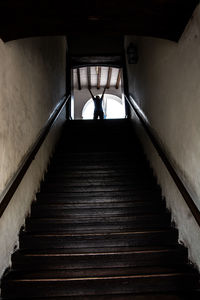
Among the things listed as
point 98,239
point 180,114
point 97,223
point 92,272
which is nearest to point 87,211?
point 97,223

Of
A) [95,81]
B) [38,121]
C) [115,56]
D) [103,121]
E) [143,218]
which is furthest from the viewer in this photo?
[95,81]

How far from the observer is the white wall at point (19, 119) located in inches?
90.8

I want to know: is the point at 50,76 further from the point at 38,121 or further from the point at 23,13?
the point at 23,13

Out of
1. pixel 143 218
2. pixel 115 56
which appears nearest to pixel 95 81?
pixel 115 56

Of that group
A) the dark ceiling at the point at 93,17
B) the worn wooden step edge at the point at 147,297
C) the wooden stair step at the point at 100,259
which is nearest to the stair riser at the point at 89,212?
the wooden stair step at the point at 100,259

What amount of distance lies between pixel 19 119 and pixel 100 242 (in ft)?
4.99

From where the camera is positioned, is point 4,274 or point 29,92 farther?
point 29,92

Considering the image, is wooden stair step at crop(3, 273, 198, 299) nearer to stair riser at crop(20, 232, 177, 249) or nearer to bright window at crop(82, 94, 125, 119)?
stair riser at crop(20, 232, 177, 249)

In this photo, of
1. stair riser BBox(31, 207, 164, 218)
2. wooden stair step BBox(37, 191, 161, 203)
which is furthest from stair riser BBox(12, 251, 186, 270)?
wooden stair step BBox(37, 191, 161, 203)

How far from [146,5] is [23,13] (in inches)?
36.6

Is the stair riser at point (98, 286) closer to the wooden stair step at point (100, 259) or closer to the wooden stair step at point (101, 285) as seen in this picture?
the wooden stair step at point (101, 285)

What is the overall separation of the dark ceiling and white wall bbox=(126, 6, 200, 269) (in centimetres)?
20

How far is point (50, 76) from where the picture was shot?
490 centimetres

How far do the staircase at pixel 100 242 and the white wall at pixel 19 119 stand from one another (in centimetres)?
19
